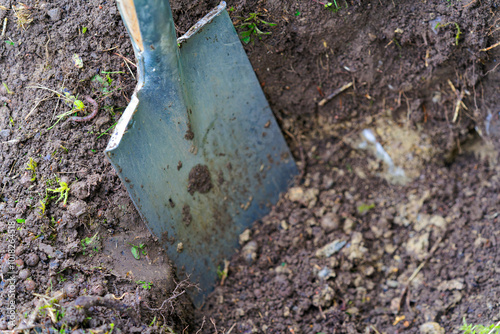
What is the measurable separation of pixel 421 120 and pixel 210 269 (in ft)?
4.67

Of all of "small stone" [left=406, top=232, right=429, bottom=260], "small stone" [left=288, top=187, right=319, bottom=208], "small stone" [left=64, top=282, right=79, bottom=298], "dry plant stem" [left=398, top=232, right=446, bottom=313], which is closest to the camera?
"small stone" [left=64, top=282, right=79, bottom=298]

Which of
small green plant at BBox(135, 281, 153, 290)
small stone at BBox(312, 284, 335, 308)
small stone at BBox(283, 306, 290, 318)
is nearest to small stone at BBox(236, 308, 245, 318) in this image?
small stone at BBox(283, 306, 290, 318)

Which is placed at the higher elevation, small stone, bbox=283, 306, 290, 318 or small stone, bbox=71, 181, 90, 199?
small stone, bbox=71, 181, 90, 199

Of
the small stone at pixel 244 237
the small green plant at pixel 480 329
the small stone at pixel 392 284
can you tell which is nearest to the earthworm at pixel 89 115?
the small stone at pixel 244 237

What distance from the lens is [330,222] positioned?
7.24 feet

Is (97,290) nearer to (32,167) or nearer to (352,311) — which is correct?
(32,167)

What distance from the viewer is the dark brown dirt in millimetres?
1968

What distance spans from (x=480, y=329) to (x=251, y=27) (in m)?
1.67

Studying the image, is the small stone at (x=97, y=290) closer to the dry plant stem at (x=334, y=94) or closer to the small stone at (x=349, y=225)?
the small stone at (x=349, y=225)

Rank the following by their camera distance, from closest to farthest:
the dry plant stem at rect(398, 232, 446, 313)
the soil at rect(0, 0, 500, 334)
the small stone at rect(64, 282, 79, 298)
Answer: the small stone at rect(64, 282, 79, 298)
the soil at rect(0, 0, 500, 334)
the dry plant stem at rect(398, 232, 446, 313)

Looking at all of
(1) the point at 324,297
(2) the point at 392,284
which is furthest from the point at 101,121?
(2) the point at 392,284

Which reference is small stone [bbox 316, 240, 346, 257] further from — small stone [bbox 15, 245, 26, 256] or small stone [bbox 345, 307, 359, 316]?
small stone [bbox 15, 245, 26, 256]

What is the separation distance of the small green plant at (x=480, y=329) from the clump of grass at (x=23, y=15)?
2355 millimetres

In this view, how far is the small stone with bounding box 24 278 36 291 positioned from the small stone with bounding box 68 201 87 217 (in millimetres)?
292
